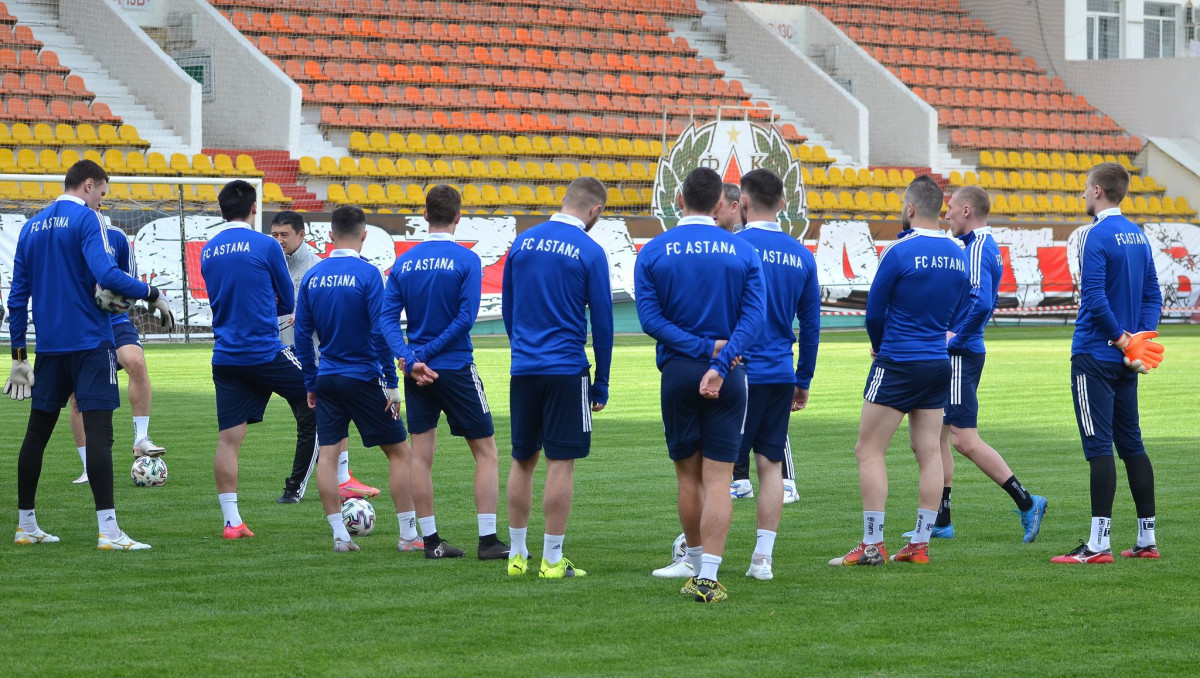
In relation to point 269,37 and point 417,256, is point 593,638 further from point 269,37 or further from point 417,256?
point 269,37

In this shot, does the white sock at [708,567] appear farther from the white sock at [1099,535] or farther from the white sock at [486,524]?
the white sock at [1099,535]

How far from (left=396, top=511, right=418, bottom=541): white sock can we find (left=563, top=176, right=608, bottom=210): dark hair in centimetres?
195

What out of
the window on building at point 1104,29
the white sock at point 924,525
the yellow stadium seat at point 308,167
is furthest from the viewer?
the window on building at point 1104,29

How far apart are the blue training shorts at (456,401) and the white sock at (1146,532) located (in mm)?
3339

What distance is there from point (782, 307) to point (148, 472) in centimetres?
511

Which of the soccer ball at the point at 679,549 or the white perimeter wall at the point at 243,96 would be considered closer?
the soccer ball at the point at 679,549

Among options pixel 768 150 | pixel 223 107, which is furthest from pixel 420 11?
pixel 768 150

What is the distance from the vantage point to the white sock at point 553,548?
6.44 m

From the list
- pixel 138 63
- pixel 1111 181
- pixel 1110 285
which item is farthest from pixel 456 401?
pixel 138 63

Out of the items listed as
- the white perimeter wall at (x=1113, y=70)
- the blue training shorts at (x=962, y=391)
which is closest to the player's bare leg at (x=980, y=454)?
the blue training shorts at (x=962, y=391)

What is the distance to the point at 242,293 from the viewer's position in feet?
25.5

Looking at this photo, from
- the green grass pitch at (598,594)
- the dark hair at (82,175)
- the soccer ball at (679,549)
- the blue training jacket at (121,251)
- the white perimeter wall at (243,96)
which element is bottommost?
the green grass pitch at (598,594)

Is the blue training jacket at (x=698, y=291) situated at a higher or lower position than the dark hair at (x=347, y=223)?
lower

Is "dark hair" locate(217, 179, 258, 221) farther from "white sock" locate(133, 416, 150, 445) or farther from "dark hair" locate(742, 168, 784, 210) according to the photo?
"white sock" locate(133, 416, 150, 445)
